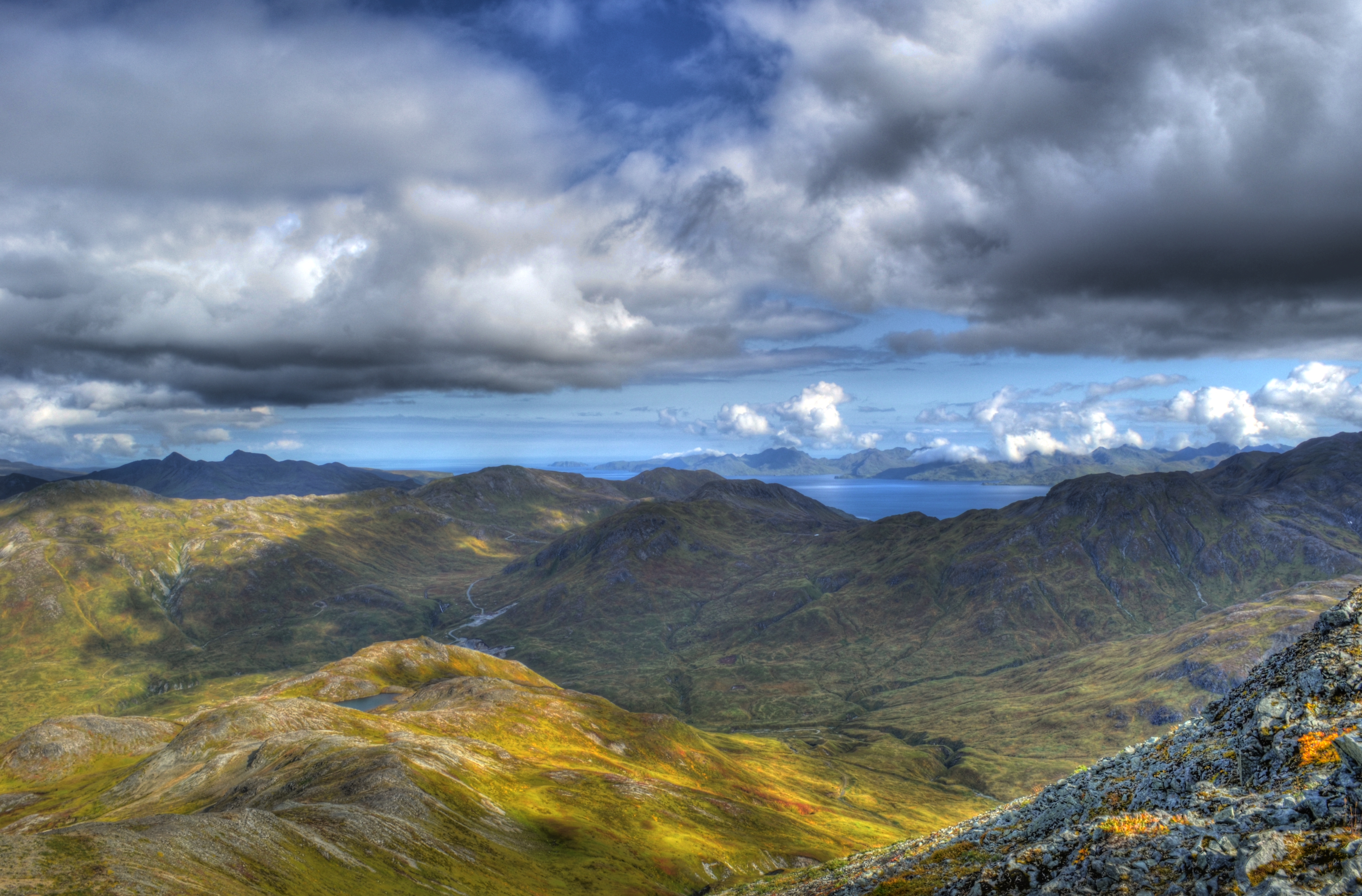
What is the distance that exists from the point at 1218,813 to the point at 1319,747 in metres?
4.45

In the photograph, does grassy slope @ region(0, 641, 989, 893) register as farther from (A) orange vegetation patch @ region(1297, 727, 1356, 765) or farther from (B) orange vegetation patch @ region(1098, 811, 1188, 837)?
(A) orange vegetation patch @ region(1297, 727, 1356, 765)

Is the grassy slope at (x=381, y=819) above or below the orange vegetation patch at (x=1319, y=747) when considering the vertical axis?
below

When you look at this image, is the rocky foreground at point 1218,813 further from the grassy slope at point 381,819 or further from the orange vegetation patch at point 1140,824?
the grassy slope at point 381,819

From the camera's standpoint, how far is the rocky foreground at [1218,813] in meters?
17.8

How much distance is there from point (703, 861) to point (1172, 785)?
121167 mm

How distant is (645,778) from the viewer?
174250 mm

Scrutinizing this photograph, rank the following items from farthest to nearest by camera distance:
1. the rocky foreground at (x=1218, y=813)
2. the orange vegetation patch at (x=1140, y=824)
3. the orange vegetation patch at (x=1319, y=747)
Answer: the orange vegetation patch at (x=1140, y=824) < the orange vegetation patch at (x=1319, y=747) < the rocky foreground at (x=1218, y=813)

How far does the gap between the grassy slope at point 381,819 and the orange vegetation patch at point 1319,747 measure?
257 feet

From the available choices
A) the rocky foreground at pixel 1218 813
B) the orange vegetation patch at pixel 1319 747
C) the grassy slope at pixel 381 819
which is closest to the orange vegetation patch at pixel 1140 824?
the rocky foreground at pixel 1218 813

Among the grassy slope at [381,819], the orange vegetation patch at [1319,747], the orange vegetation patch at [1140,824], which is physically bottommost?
the grassy slope at [381,819]

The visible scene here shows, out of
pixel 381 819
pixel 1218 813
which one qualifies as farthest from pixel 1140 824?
pixel 381 819

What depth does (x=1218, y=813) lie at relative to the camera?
2138 cm

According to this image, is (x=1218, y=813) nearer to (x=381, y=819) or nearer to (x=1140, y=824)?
(x=1140, y=824)

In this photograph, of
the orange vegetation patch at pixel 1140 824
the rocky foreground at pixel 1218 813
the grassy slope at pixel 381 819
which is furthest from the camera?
the grassy slope at pixel 381 819
